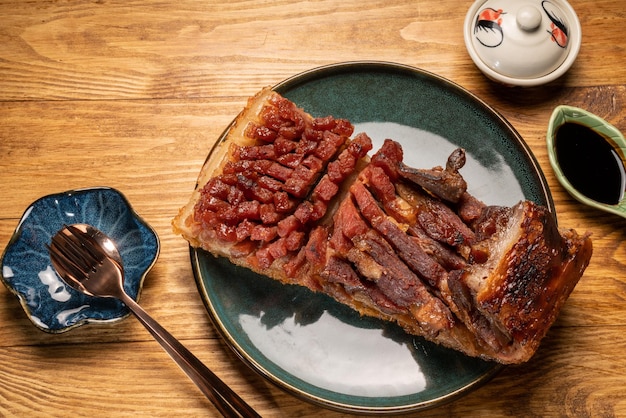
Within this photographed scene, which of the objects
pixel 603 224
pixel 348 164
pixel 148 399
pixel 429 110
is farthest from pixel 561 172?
pixel 148 399

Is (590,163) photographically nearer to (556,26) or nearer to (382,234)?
(556,26)

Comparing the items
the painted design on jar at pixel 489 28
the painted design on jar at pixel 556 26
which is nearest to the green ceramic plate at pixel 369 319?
the painted design on jar at pixel 489 28

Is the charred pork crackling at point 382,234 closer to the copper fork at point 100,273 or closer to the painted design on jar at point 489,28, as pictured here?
the copper fork at point 100,273

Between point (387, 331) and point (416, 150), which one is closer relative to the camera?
point (387, 331)

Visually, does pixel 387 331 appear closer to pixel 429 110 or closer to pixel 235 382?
pixel 235 382

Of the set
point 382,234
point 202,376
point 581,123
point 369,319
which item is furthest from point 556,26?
point 202,376

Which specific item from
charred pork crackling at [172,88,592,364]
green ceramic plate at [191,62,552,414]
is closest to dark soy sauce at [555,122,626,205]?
green ceramic plate at [191,62,552,414]
